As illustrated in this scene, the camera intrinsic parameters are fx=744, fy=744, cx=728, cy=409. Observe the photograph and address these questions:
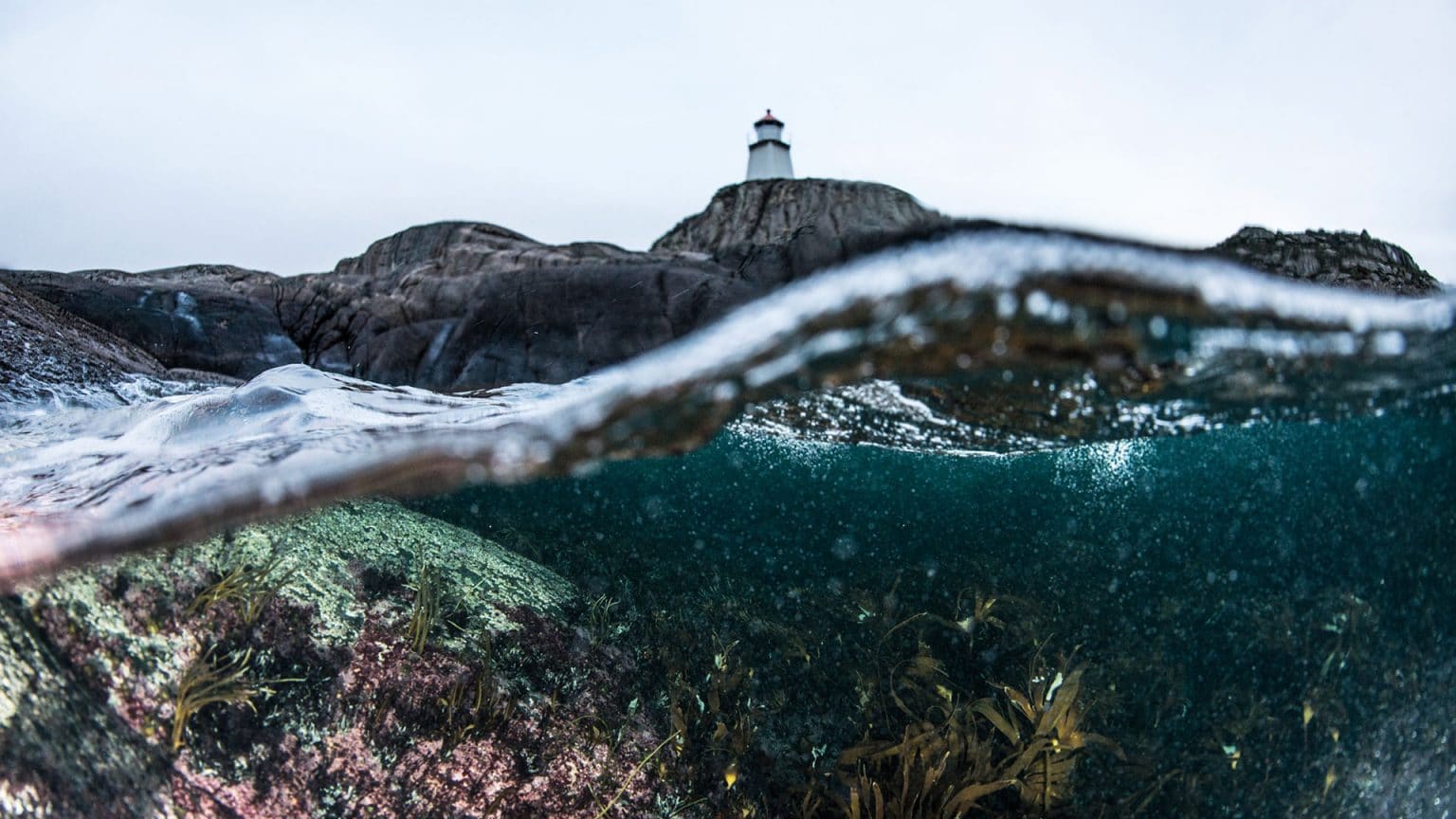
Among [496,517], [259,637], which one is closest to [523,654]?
[259,637]

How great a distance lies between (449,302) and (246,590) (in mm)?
3605

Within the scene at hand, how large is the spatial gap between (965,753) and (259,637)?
17.4ft

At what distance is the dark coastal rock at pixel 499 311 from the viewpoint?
640cm

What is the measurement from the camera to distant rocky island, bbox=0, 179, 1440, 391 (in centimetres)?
645

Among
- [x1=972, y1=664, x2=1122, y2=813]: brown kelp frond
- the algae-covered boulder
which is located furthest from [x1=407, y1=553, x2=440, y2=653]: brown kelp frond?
[x1=972, y1=664, x2=1122, y2=813]: brown kelp frond

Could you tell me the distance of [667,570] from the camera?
7.94 metres

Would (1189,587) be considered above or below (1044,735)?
above

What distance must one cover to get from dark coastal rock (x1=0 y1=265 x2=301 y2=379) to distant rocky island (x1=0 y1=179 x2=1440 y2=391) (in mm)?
15

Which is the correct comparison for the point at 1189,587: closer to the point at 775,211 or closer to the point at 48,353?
the point at 775,211

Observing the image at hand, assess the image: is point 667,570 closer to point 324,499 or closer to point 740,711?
point 740,711

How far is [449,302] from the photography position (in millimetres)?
7789

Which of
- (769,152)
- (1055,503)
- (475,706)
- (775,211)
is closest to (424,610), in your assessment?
(475,706)

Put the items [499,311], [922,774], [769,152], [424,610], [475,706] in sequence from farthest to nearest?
[769,152]
[499,311]
[922,774]
[424,610]
[475,706]

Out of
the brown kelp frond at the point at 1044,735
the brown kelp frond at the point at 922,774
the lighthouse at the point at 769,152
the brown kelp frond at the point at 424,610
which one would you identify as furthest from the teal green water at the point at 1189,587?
the lighthouse at the point at 769,152
